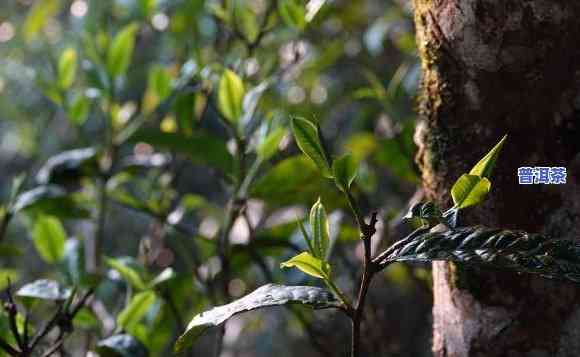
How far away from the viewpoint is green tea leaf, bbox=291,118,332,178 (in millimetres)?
652

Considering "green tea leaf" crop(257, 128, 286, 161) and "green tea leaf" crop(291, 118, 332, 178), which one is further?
"green tea leaf" crop(257, 128, 286, 161)

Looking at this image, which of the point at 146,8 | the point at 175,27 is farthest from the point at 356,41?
the point at 146,8

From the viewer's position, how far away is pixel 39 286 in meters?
0.87

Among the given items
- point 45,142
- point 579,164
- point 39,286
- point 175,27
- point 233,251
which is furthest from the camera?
point 45,142

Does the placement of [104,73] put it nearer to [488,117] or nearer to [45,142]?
[488,117]

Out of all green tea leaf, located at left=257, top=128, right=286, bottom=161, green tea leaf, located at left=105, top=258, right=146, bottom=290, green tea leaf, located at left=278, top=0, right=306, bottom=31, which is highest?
green tea leaf, located at left=278, top=0, right=306, bottom=31

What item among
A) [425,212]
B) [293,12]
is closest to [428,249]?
[425,212]

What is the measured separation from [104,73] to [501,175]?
678 millimetres

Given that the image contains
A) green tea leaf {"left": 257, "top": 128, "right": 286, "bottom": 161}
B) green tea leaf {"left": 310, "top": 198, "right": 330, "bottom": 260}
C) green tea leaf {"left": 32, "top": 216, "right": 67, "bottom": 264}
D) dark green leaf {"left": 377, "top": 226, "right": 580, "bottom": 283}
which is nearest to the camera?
dark green leaf {"left": 377, "top": 226, "right": 580, "bottom": 283}

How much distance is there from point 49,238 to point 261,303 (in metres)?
0.55

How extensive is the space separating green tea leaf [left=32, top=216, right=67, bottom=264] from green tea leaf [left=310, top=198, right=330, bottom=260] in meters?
0.50

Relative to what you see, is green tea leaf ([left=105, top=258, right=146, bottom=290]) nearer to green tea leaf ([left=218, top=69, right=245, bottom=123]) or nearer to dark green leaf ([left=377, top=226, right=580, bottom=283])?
green tea leaf ([left=218, top=69, right=245, bottom=123])

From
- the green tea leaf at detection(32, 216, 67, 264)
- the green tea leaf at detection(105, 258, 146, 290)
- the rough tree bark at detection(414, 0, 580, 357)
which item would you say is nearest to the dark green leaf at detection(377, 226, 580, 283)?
the rough tree bark at detection(414, 0, 580, 357)

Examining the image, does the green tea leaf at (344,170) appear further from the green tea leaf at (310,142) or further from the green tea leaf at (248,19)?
the green tea leaf at (248,19)
